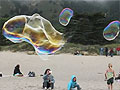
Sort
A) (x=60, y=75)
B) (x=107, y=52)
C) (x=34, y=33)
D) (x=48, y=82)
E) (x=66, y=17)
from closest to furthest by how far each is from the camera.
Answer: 1. (x=48, y=82)
2. (x=34, y=33)
3. (x=60, y=75)
4. (x=66, y=17)
5. (x=107, y=52)

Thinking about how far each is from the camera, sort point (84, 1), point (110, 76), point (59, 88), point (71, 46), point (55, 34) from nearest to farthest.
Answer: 1. point (110, 76)
2. point (59, 88)
3. point (55, 34)
4. point (71, 46)
5. point (84, 1)

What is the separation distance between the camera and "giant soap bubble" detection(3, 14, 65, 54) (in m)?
11.8

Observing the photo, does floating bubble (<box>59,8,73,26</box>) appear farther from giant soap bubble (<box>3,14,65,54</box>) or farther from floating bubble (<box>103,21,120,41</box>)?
floating bubble (<box>103,21,120,41</box>)

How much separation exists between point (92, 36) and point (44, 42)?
23.8 m

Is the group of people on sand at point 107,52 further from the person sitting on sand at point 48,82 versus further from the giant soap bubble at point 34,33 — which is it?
the person sitting on sand at point 48,82

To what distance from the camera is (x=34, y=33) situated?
12.3 metres

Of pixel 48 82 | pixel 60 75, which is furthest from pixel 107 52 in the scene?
pixel 48 82

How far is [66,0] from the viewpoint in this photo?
124 m

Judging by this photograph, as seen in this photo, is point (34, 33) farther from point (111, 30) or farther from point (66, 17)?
point (111, 30)

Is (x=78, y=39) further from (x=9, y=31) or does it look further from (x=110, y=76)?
(x=110, y=76)

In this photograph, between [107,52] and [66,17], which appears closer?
[66,17]

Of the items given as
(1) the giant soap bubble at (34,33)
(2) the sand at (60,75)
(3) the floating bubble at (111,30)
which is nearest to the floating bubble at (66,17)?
(1) the giant soap bubble at (34,33)

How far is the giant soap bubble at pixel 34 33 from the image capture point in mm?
11751

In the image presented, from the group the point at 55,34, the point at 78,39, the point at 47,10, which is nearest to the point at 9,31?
the point at 55,34
